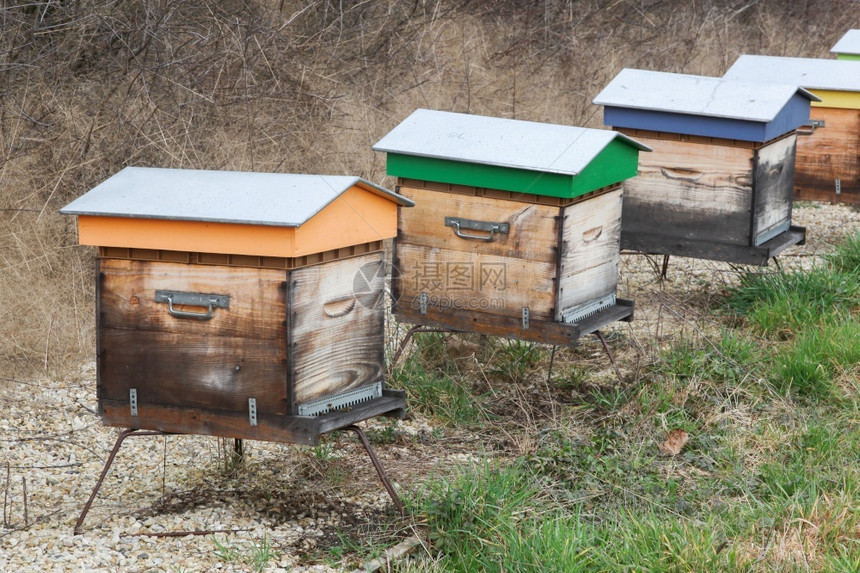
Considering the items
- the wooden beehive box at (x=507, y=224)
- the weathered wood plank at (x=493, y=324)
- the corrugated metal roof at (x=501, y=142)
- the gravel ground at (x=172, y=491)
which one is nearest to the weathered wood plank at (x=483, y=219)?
the wooden beehive box at (x=507, y=224)

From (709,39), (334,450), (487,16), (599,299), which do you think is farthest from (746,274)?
(709,39)

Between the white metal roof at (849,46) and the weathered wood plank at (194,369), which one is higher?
the white metal roof at (849,46)

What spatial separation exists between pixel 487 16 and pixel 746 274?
16.3ft

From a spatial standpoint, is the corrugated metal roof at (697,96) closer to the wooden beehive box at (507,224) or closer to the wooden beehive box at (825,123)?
the wooden beehive box at (507,224)

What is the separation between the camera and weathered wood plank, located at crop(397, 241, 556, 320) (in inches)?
187

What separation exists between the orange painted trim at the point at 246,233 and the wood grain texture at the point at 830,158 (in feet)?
18.6

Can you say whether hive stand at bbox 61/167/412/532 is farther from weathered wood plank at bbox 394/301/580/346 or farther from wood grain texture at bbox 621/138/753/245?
wood grain texture at bbox 621/138/753/245

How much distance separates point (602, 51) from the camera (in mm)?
11023

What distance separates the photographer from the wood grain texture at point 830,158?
8344mm

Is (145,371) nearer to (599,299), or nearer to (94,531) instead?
(94,531)

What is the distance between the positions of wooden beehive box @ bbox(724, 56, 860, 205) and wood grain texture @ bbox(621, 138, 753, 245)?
8.09ft

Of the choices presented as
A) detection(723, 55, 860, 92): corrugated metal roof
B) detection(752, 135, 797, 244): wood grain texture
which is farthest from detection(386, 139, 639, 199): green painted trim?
detection(723, 55, 860, 92): corrugated metal roof

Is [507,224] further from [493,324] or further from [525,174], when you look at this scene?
[493,324]

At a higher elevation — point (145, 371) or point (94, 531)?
point (145, 371)
